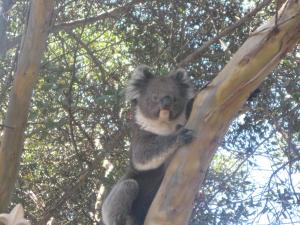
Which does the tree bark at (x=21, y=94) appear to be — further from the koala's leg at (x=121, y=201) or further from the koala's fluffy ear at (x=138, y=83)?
the koala's fluffy ear at (x=138, y=83)

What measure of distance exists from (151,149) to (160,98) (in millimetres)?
659

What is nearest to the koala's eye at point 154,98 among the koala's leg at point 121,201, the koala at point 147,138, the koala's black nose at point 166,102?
the koala at point 147,138

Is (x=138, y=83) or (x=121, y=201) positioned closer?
(x=121, y=201)

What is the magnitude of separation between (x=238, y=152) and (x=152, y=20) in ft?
5.78

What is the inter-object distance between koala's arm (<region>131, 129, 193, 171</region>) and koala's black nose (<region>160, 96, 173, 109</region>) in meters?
0.27

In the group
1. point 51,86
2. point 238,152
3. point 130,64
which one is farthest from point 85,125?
point 238,152

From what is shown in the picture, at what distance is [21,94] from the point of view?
3.84m

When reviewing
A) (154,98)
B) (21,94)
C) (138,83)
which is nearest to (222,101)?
(21,94)

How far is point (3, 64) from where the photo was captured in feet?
19.7

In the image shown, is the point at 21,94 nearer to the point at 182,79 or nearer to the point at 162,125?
the point at 162,125

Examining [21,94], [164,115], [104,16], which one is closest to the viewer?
[21,94]

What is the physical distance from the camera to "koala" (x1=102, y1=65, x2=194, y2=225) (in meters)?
4.52

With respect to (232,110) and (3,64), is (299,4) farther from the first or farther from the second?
(3,64)

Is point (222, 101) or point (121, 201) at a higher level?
point (222, 101)
